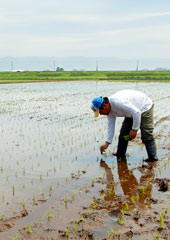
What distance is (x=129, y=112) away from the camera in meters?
4.82

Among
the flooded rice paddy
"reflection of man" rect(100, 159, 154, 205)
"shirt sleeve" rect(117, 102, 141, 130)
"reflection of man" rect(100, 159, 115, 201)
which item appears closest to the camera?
the flooded rice paddy

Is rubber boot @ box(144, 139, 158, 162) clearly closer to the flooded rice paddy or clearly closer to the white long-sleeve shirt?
the flooded rice paddy

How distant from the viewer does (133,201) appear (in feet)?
12.6

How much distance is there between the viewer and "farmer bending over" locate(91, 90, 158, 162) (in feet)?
15.7

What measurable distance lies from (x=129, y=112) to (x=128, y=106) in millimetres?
101

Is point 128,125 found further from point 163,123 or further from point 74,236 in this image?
point 163,123

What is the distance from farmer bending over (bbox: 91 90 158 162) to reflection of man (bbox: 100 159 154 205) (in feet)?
1.43

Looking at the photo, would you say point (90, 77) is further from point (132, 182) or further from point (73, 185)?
point (73, 185)

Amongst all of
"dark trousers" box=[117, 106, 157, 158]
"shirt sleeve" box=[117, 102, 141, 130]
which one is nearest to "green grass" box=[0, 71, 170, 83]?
"dark trousers" box=[117, 106, 157, 158]

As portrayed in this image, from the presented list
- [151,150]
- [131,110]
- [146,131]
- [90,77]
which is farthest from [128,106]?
[90,77]

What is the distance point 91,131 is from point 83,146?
5.23 ft

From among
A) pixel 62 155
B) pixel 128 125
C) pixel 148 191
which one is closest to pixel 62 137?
pixel 62 155

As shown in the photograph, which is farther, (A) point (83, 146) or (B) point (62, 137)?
(B) point (62, 137)

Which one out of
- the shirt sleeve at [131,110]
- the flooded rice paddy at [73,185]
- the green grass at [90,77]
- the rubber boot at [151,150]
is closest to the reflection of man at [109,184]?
the flooded rice paddy at [73,185]
